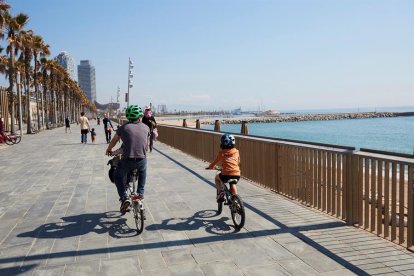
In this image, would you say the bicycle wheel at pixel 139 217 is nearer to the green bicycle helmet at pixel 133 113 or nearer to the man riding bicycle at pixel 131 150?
the man riding bicycle at pixel 131 150

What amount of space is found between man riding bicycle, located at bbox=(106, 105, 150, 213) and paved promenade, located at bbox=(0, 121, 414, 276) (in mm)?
718

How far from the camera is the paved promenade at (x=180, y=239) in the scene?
4.43 meters

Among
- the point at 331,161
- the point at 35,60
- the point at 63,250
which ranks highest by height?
the point at 35,60

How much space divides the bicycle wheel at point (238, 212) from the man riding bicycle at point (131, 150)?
54.6 inches

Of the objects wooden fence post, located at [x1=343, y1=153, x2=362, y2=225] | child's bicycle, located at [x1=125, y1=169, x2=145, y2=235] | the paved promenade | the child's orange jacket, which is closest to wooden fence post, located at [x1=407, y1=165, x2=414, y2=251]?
the paved promenade

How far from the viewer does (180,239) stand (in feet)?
17.8

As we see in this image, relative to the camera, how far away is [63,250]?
5090 millimetres

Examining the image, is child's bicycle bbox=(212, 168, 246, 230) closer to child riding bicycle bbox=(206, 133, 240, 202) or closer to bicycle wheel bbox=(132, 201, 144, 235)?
child riding bicycle bbox=(206, 133, 240, 202)

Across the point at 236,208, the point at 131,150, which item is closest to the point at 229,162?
the point at 236,208

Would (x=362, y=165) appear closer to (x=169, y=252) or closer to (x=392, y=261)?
(x=392, y=261)

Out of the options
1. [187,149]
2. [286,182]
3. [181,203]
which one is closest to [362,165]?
[286,182]

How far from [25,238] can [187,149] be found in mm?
11229

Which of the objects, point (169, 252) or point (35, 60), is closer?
point (169, 252)

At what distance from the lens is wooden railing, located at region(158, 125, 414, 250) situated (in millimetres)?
4895
